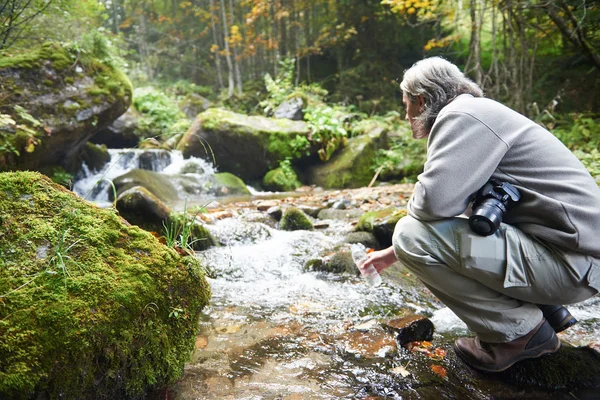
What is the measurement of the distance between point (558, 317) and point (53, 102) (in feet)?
24.0

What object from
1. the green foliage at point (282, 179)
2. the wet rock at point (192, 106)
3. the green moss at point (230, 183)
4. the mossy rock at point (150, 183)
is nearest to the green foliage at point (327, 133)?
the green foliage at point (282, 179)

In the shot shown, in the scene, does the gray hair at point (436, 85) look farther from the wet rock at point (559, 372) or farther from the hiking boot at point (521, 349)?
the wet rock at point (559, 372)

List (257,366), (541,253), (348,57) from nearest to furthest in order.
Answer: (541,253) → (257,366) → (348,57)

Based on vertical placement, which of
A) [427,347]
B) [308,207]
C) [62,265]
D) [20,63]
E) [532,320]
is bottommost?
[308,207]

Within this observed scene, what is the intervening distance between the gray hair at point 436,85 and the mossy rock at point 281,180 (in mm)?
8186

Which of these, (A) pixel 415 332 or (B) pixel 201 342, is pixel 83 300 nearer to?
(B) pixel 201 342

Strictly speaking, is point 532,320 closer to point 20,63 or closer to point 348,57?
point 20,63

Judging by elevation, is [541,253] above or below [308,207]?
above

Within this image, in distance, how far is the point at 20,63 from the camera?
5.95 meters

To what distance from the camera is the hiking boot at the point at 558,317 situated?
2139 mm

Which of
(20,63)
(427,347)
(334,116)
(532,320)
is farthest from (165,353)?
(334,116)

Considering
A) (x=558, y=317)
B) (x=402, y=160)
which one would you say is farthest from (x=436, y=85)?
(x=402, y=160)

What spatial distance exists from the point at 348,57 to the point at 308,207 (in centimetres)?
1116

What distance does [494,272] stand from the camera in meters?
1.89
